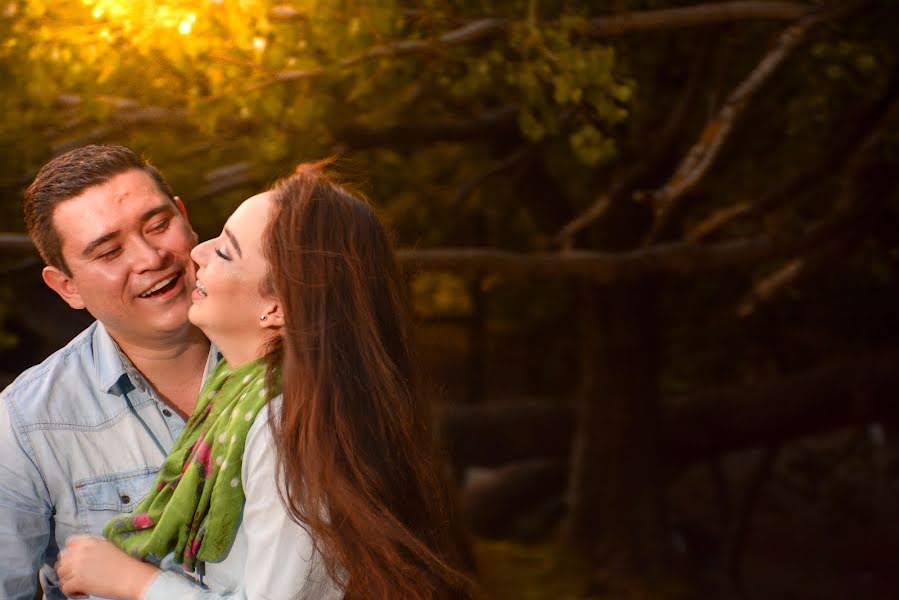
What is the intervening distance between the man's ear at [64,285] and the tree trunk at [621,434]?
6.22 metres

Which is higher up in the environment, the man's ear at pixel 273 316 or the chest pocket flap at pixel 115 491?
the man's ear at pixel 273 316

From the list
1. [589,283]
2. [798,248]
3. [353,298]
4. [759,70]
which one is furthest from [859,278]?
[353,298]

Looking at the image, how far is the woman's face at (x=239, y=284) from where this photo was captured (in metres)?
2.44

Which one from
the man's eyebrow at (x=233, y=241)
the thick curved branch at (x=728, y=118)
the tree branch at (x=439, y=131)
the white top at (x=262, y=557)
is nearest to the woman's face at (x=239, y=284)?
the man's eyebrow at (x=233, y=241)

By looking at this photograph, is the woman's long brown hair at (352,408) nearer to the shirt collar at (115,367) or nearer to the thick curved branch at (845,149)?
the shirt collar at (115,367)

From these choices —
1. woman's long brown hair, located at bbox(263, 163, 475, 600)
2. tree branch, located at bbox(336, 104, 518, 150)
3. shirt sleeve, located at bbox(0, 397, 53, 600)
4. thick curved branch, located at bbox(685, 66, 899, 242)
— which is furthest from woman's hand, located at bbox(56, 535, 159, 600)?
thick curved branch, located at bbox(685, 66, 899, 242)

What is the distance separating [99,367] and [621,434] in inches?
256

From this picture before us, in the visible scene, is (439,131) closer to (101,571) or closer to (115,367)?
(115,367)

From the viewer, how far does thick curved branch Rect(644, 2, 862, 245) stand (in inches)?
201

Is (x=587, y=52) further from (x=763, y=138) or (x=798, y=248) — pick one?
(x=763, y=138)

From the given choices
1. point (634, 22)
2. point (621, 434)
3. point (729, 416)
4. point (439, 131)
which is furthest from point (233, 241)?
point (729, 416)

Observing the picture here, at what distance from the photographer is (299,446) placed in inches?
88.6

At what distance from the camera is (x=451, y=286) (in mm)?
12438

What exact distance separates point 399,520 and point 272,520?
0.29 meters
